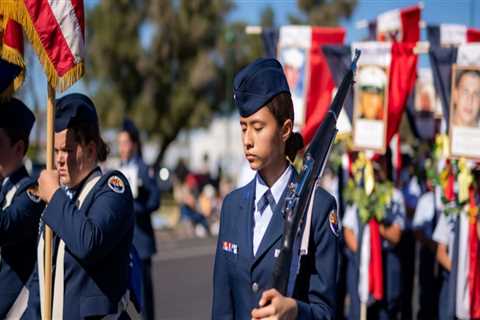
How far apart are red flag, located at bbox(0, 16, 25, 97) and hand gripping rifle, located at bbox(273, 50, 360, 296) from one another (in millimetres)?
1872

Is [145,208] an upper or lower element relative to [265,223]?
lower

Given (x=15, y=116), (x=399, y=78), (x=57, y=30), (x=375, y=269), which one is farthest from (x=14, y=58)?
(x=399, y=78)

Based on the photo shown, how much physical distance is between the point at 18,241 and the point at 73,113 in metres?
0.77

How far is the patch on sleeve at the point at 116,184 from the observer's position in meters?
3.81

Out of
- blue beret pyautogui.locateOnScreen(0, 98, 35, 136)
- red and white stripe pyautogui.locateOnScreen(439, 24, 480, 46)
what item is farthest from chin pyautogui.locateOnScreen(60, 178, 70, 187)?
red and white stripe pyautogui.locateOnScreen(439, 24, 480, 46)

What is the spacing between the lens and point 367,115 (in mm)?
8609

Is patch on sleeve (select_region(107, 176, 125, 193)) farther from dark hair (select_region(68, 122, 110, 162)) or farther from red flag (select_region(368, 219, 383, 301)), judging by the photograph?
red flag (select_region(368, 219, 383, 301))

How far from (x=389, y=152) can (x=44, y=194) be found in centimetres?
556

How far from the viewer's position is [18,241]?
426 centimetres

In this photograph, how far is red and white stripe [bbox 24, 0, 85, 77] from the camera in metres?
4.04

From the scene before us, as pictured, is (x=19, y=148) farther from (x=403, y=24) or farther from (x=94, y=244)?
(x=403, y=24)

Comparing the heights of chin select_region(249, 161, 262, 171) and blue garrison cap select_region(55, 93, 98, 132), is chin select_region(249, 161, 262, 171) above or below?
below

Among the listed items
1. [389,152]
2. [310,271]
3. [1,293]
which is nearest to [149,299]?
[389,152]

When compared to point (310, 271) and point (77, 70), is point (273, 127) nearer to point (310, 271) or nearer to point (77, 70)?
point (310, 271)
